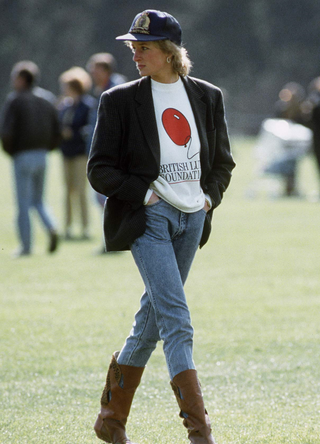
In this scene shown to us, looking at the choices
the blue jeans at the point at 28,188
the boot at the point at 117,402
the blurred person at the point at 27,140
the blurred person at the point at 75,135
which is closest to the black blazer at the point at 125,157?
the boot at the point at 117,402

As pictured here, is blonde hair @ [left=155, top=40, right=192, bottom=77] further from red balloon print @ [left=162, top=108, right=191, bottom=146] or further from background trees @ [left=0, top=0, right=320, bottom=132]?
background trees @ [left=0, top=0, right=320, bottom=132]

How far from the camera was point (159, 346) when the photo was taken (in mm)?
5758

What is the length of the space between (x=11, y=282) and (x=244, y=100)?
5013 centimetres

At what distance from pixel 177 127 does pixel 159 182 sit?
266mm

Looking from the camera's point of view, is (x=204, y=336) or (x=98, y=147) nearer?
(x=98, y=147)

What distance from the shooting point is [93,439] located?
12.7 feet

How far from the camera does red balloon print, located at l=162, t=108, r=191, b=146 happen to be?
11.9 feet

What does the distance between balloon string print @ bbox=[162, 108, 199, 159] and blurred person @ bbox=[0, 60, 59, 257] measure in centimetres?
643

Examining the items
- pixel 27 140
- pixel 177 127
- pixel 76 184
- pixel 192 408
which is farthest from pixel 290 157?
pixel 192 408

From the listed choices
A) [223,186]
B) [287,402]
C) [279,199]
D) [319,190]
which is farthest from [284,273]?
[319,190]

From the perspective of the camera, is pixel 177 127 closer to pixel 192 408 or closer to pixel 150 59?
pixel 150 59

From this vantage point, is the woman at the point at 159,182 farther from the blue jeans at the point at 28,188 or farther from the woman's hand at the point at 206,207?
the blue jeans at the point at 28,188

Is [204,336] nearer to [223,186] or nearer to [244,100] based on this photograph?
[223,186]

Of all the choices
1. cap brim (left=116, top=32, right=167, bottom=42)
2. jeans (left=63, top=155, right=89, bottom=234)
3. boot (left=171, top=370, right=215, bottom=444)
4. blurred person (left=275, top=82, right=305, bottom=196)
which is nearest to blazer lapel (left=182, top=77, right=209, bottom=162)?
cap brim (left=116, top=32, right=167, bottom=42)
